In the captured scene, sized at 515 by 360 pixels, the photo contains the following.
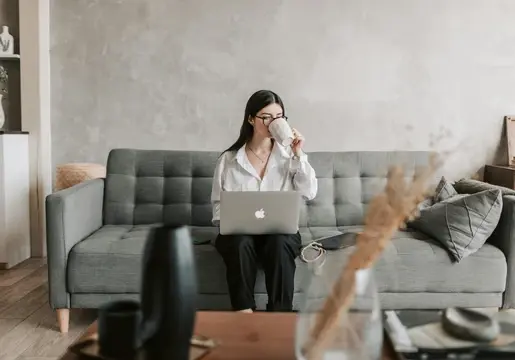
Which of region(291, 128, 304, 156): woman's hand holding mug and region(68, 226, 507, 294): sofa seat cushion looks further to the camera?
region(291, 128, 304, 156): woman's hand holding mug

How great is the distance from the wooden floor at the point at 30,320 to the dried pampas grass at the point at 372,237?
1517 millimetres

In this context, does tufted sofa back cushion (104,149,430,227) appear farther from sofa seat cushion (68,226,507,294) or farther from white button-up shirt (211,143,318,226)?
sofa seat cushion (68,226,507,294)

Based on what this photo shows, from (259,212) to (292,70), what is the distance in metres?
1.65

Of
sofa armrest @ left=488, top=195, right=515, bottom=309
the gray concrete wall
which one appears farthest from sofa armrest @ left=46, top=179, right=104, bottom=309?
sofa armrest @ left=488, top=195, right=515, bottom=309

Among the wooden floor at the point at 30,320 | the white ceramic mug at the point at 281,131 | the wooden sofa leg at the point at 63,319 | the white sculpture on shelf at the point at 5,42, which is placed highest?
the white sculpture on shelf at the point at 5,42

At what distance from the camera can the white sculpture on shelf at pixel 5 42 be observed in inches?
137

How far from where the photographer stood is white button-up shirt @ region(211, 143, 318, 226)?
2.54 meters

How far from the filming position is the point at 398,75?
3.54 m

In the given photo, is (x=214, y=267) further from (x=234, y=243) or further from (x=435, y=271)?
(x=435, y=271)

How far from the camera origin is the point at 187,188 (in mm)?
2871

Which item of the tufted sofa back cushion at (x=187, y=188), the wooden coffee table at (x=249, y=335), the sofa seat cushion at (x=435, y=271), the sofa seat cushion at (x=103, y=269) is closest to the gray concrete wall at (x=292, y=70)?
the tufted sofa back cushion at (x=187, y=188)

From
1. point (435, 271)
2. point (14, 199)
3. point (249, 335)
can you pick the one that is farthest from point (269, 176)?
point (14, 199)

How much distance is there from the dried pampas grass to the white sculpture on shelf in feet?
10.5

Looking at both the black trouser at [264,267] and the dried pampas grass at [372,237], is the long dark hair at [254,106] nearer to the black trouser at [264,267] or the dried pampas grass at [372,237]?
the black trouser at [264,267]
